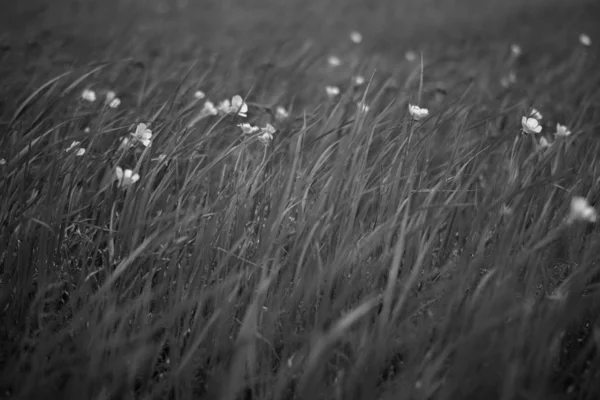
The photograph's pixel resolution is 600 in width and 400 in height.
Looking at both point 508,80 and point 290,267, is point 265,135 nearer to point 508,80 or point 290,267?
point 290,267

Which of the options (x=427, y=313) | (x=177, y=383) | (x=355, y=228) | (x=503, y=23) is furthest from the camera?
(x=503, y=23)

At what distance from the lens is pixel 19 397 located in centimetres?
115

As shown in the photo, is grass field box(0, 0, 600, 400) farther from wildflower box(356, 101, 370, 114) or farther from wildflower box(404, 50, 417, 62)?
wildflower box(404, 50, 417, 62)

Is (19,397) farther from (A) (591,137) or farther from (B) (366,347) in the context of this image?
(A) (591,137)

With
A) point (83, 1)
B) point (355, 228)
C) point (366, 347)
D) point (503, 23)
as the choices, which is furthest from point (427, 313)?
point (83, 1)

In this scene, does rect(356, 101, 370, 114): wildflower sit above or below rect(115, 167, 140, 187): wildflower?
above

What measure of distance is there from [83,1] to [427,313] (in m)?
7.82

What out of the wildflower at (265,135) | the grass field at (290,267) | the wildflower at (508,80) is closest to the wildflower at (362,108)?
the grass field at (290,267)

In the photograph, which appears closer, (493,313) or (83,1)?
(493,313)

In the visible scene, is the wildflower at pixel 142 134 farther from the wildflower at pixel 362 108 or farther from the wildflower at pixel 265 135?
the wildflower at pixel 362 108

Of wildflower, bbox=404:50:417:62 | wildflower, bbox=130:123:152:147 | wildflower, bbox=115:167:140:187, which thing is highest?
wildflower, bbox=130:123:152:147

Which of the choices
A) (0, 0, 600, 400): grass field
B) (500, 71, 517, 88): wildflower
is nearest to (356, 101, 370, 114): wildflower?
(0, 0, 600, 400): grass field

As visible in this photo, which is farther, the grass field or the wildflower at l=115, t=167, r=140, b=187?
the wildflower at l=115, t=167, r=140, b=187

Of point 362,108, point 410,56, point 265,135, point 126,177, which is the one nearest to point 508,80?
point 410,56
